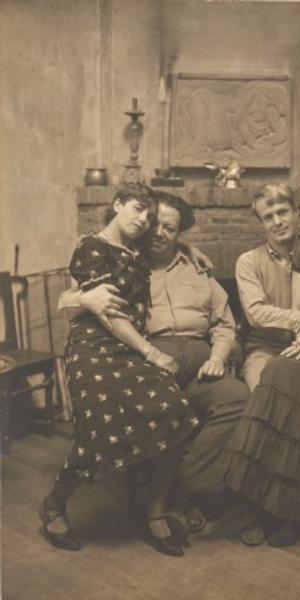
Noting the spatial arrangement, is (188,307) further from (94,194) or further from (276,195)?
(94,194)

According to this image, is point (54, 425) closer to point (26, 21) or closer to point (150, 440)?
point (150, 440)

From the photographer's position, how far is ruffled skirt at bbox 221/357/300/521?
93.9 inches

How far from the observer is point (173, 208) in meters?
2.71

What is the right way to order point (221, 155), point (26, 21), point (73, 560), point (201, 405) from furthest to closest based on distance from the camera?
point (221, 155), point (26, 21), point (201, 405), point (73, 560)

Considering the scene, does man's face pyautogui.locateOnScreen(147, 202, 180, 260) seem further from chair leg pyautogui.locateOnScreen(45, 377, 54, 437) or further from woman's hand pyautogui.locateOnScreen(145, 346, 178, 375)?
chair leg pyautogui.locateOnScreen(45, 377, 54, 437)

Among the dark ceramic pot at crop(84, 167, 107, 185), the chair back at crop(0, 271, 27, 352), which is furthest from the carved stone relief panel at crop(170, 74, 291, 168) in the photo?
the chair back at crop(0, 271, 27, 352)

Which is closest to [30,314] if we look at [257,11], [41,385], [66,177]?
[41,385]

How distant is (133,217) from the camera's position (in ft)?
8.45

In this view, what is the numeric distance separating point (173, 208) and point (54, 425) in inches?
56.0

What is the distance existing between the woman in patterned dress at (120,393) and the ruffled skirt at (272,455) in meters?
0.19

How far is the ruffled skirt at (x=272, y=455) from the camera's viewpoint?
2385mm

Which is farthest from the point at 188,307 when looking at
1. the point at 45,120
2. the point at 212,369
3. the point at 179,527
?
the point at 45,120

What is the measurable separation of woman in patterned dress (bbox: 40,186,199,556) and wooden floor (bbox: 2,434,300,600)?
0.07m

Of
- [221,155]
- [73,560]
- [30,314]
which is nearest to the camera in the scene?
[73,560]
